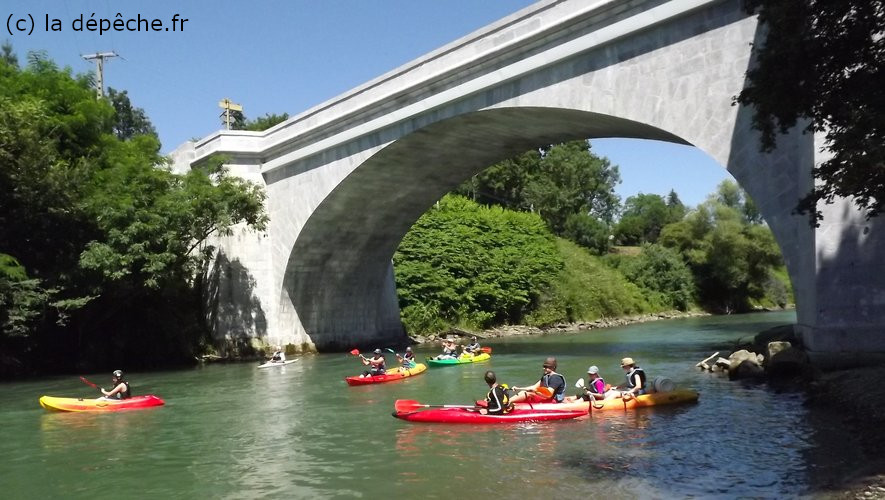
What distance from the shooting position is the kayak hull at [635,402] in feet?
40.2

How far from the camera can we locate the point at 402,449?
1052 centimetres

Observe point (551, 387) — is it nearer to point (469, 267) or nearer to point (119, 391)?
point (119, 391)

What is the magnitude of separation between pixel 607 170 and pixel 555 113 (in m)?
56.9

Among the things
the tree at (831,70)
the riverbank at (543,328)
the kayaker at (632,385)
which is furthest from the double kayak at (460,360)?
the tree at (831,70)

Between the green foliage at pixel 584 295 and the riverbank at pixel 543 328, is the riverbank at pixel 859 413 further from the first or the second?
the green foliage at pixel 584 295

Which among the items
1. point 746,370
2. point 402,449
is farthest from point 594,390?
point 746,370

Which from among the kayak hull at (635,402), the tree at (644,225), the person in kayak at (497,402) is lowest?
the kayak hull at (635,402)

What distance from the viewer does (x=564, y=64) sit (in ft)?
50.8

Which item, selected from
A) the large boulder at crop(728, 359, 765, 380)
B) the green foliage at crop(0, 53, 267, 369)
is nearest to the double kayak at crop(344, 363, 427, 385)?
the green foliage at crop(0, 53, 267, 369)

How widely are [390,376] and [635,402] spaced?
7456 millimetres

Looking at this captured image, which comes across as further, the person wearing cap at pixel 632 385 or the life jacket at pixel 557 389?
the person wearing cap at pixel 632 385

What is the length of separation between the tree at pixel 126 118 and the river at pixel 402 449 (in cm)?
4988

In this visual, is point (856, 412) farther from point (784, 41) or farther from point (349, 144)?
point (349, 144)

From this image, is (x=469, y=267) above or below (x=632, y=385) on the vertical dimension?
above
